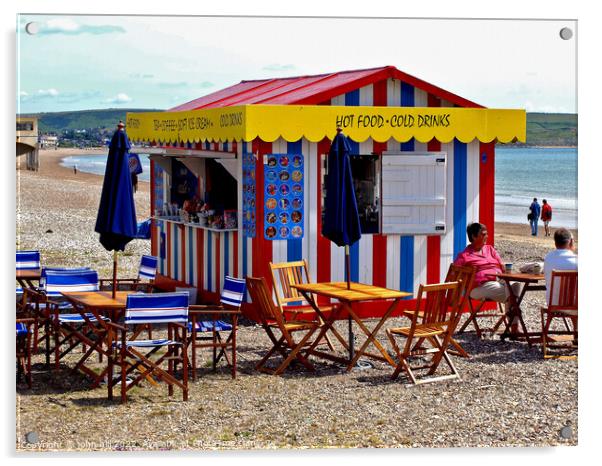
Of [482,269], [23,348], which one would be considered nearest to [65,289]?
[23,348]

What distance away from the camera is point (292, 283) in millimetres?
10547

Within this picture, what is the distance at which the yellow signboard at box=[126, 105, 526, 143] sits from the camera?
1069 cm

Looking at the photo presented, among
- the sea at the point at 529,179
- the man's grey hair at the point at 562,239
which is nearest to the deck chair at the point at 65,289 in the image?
the man's grey hair at the point at 562,239

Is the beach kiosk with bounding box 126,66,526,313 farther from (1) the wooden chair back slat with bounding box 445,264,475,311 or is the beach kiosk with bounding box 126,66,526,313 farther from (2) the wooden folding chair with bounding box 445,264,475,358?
(1) the wooden chair back slat with bounding box 445,264,475,311

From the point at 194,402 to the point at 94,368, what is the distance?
133 cm

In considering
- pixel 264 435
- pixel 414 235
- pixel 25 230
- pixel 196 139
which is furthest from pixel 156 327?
pixel 25 230

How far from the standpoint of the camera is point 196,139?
11719mm

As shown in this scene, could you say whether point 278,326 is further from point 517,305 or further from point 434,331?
point 517,305

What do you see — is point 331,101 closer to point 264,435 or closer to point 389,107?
point 389,107

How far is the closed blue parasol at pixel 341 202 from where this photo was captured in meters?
9.08

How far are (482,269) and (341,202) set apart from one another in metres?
Answer: 1.98

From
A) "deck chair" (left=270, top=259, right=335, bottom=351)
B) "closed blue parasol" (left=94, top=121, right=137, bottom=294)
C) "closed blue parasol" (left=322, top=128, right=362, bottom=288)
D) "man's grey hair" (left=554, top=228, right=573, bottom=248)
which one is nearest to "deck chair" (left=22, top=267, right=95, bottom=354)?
"closed blue parasol" (left=94, top=121, right=137, bottom=294)

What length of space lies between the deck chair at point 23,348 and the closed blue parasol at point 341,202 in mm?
2481

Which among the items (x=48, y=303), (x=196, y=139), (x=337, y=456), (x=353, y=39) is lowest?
(x=337, y=456)
